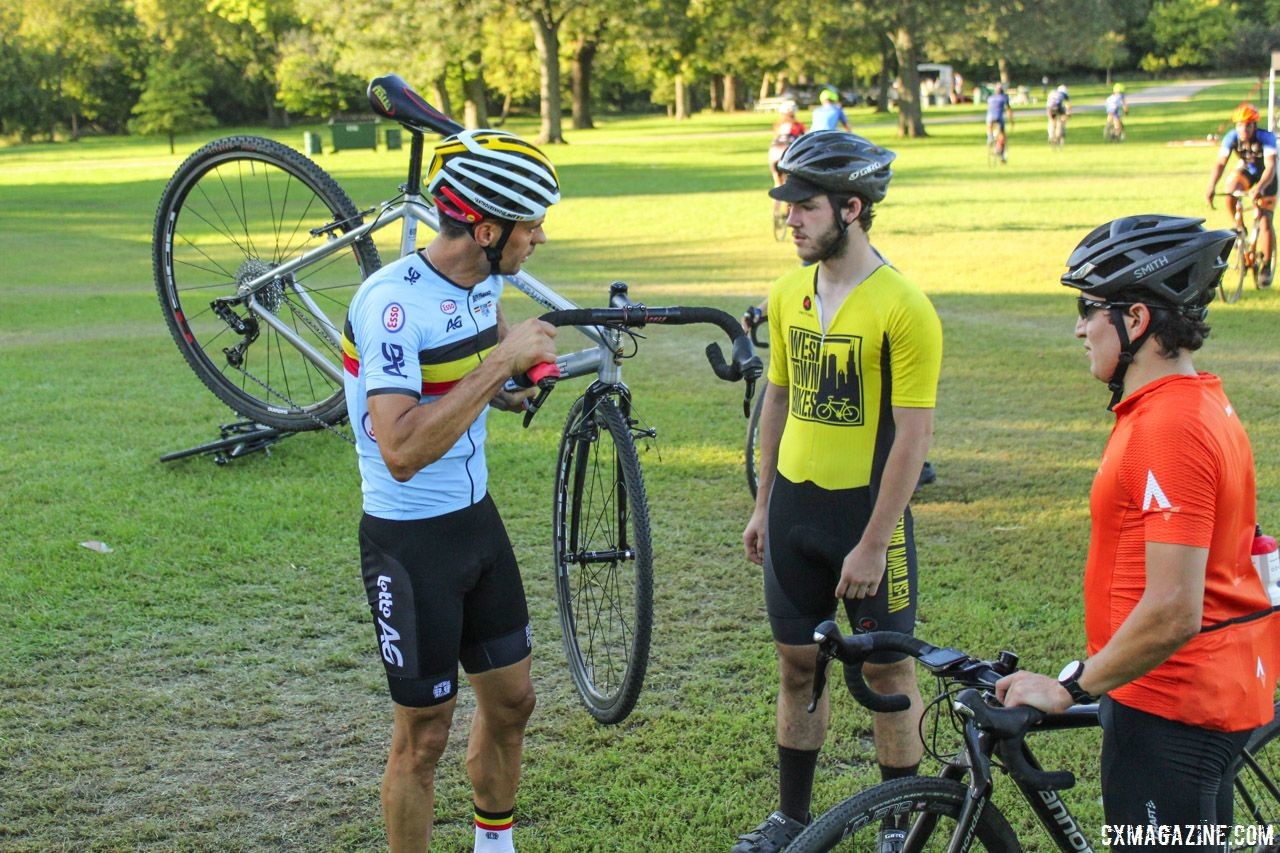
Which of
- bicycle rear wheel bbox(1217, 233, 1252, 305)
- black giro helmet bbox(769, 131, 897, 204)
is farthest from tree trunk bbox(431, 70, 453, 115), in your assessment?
black giro helmet bbox(769, 131, 897, 204)

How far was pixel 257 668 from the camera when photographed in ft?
18.7

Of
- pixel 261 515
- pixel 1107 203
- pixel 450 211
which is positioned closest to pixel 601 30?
pixel 1107 203

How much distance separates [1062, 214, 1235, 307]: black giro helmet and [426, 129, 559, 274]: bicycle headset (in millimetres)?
1550

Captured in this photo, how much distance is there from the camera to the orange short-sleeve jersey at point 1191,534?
263cm

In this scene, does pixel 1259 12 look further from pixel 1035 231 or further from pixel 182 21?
pixel 1035 231

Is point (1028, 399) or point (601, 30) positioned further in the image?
point (601, 30)

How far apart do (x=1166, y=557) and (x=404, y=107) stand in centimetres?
420

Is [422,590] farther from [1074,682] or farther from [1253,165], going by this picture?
[1253,165]

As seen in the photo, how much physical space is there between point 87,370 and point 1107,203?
1902 cm

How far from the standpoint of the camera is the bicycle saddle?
571cm

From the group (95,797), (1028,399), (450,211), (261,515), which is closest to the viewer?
(450,211)

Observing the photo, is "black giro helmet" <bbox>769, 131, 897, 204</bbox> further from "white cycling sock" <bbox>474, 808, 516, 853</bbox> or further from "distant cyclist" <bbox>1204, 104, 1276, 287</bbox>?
"distant cyclist" <bbox>1204, 104, 1276, 287</bbox>

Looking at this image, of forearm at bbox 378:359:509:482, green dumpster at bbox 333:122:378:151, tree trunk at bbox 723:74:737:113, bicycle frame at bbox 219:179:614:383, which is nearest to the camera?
forearm at bbox 378:359:509:482

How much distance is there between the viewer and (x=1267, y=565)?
282 centimetres
